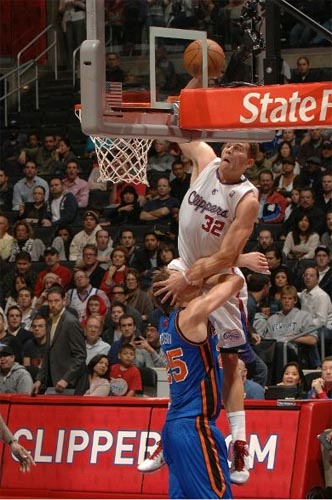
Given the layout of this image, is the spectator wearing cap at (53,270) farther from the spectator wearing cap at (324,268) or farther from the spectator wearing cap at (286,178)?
the spectator wearing cap at (324,268)

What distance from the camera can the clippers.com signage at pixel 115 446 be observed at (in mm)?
11016

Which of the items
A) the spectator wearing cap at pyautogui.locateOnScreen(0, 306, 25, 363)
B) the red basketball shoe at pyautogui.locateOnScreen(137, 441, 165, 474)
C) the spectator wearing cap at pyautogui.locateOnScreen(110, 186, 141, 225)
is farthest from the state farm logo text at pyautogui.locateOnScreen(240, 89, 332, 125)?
the spectator wearing cap at pyautogui.locateOnScreen(110, 186, 141, 225)

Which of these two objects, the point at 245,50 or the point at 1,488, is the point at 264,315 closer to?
the point at 1,488

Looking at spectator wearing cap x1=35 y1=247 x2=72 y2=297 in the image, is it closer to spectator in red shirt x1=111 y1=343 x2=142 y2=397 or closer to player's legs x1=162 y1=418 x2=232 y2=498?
spectator in red shirt x1=111 y1=343 x2=142 y2=397

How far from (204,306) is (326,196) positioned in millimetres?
7857

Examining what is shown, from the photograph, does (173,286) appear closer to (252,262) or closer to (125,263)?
(252,262)

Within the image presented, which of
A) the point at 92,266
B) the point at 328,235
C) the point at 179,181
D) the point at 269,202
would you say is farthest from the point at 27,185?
the point at 328,235

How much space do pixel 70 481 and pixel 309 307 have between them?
134 inches

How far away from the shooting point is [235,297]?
806 centimetres

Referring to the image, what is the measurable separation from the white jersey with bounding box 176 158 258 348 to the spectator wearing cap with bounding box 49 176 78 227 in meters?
8.98

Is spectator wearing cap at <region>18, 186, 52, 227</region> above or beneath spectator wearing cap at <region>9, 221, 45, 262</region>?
above

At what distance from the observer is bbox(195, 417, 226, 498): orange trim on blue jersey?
25.2 ft

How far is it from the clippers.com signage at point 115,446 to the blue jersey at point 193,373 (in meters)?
3.31

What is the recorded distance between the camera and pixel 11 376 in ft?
42.0
